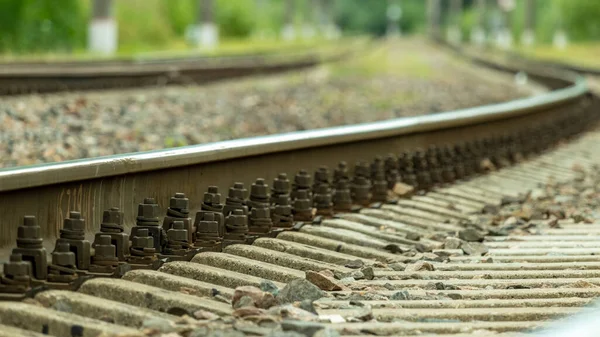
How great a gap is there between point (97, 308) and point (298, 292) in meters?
0.78

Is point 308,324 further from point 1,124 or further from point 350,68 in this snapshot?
point 350,68

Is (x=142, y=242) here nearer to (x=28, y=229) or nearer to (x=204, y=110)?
(x=28, y=229)

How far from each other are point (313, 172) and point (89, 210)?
2.31 meters

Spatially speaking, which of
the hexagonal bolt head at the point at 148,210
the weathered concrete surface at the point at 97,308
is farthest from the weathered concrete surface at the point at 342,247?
the weathered concrete surface at the point at 97,308

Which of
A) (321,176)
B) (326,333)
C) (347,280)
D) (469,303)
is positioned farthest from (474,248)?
(326,333)

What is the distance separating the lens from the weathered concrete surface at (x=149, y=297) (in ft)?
13.1

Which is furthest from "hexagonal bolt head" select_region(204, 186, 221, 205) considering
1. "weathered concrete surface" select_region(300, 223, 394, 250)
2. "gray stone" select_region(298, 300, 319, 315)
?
"gray stone" select_region(298, 300, 319, 315)

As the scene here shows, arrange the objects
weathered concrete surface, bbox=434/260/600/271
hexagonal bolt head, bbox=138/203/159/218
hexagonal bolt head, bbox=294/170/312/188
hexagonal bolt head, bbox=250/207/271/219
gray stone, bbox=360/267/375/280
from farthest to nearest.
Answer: hexagonal bolt head, bbox=294/170/312/188
hexagonal bolt head, bbox=250/207/271/219
weathered concrete surface, bbox=434/260/600/271
gray stone, bbox=360/267/375/280
hexagonal bolt head, bbox=138/203/159/218

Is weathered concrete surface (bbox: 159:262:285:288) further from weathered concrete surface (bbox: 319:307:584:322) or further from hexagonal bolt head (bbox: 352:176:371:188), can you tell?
hexagonal bolt head (bbox: 352:176:371:188)

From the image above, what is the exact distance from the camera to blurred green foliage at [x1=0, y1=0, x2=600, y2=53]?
32.5 meters

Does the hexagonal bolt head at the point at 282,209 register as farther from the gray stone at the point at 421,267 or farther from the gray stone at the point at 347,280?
the gray stone at the point at 347,280

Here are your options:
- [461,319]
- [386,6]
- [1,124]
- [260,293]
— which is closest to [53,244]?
[260,293]

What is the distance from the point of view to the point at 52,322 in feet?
11.9

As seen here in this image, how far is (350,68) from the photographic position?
102 ft
